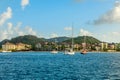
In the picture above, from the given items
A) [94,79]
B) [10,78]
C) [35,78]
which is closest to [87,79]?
[94,79]

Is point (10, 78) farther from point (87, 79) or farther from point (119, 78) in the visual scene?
point (119, 78)

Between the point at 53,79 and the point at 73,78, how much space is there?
14.1 ft

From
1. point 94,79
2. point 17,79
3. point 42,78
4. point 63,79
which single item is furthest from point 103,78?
point 17,79

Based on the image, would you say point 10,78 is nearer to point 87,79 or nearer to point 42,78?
point 42,78

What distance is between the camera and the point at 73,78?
67.6 meters

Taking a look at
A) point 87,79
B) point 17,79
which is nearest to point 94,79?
point 87,79

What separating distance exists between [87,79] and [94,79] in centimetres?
132

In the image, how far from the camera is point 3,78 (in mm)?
67438

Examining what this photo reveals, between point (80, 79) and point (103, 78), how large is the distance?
4.56 m

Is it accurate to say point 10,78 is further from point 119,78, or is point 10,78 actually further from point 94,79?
point 119,78

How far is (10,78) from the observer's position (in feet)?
221

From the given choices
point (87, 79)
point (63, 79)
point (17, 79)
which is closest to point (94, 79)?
point (87, 79)

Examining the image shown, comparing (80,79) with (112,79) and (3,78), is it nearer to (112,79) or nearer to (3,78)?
(112,79)

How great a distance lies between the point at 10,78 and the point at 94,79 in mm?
16272
